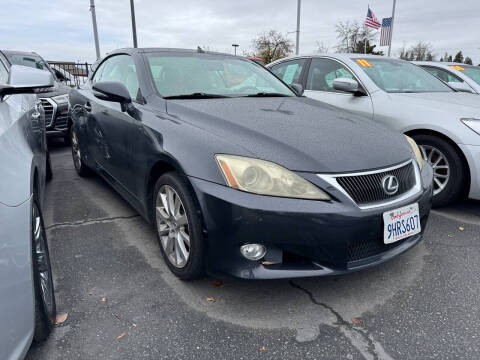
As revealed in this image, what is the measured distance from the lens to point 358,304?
7.00ft

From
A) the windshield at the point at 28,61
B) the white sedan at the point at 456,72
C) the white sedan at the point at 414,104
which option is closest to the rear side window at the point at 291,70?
the white sedan at the point at 414,104

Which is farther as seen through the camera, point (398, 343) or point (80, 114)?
point (80, 114)

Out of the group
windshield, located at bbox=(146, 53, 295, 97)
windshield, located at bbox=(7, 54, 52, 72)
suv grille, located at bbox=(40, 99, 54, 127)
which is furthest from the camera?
windshield, located at bbox=(7, 54, 52, 72)

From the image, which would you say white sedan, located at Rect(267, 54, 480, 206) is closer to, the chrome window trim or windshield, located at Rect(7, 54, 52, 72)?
the chrome window trim

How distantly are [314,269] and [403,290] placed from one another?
2.47ft

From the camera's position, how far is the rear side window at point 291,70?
4867mm

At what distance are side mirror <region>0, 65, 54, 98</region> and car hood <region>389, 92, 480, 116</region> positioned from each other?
3.16 m

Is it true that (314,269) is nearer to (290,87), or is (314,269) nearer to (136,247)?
(136,247)

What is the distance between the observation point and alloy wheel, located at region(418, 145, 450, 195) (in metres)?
3.42

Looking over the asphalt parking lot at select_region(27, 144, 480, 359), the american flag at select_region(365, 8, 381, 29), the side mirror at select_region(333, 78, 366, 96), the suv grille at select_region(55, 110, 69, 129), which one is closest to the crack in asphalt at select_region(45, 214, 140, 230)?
the asphalt parking lot at select_region(27, 144, 480, 359)

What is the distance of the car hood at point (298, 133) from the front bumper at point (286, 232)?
197 mm

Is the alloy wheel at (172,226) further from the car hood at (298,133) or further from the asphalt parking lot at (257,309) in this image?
the car hood at (298,133)

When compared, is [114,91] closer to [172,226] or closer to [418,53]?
[172,226]

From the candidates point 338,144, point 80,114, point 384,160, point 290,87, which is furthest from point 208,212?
point 80,114
